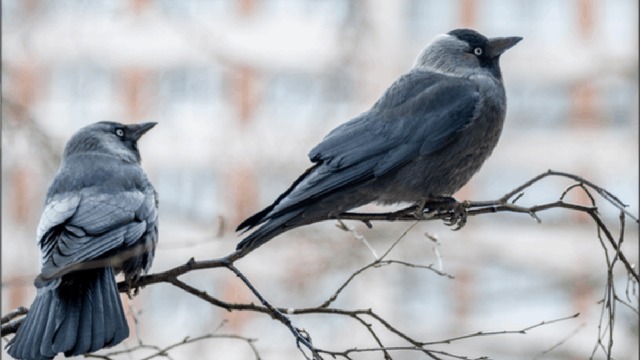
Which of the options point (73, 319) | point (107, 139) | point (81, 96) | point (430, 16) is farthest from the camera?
point (430, 16)

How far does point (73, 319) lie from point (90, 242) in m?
0.35

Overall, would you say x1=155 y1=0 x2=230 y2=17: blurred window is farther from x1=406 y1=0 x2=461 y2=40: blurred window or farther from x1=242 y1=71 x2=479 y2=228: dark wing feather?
x1=242 y1=71 x2=479 y2=228: dark wing feather

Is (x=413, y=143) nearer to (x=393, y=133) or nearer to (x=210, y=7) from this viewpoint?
(x=393, y=133)

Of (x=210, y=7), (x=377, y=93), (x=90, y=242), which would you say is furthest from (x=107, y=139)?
(x=210, y=7)

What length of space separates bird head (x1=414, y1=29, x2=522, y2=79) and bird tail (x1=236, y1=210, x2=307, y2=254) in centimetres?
105

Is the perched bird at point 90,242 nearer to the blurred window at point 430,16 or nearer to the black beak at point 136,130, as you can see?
the black beak at point 136,130

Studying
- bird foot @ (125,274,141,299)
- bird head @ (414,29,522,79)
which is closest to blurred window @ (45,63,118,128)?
bird head @ (414,29,522,79)

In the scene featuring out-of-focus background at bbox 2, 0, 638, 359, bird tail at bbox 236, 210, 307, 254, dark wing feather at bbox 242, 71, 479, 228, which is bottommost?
out-of-focus background at bbox 2, 0, 638, 359

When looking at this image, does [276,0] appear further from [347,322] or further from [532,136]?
[347,322]

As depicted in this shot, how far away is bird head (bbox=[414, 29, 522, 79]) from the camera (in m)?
3.84

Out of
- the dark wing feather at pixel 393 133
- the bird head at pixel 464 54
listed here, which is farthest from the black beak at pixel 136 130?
the bird head at pixel 464 54

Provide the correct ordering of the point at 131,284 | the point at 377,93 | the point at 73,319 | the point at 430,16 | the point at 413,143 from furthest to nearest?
1. the point at 430,16
2. the point at 377,93
3. the point at 413,143
4. the point at 131,284
5. the point at 73,319

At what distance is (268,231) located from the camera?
285cm

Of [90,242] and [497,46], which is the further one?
[497,46]
